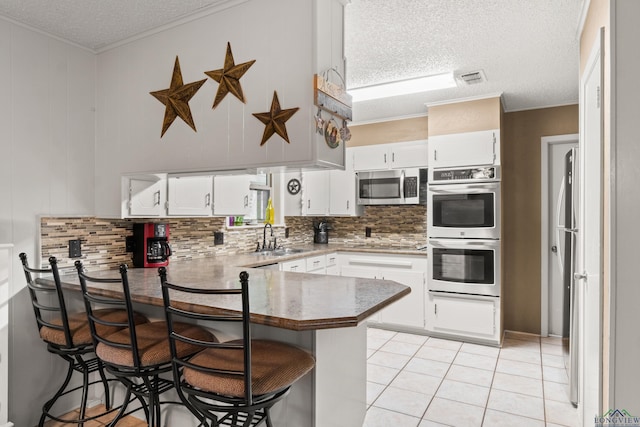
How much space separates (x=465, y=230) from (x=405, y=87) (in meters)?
1.56

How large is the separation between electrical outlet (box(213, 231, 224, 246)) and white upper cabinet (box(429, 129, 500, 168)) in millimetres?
2314

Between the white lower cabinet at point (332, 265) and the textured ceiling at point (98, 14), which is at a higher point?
the textured ceiling at point (98, 14)

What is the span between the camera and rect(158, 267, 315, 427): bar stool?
1.39 m

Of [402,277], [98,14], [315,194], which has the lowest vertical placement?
[402,277]

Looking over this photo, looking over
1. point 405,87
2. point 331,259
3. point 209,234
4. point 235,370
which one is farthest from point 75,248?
point 405,87

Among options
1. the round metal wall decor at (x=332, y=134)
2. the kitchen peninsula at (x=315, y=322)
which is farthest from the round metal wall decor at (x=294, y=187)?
the round metal wall decor at (x=332, y=134)

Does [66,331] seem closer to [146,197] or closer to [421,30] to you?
[146,197]

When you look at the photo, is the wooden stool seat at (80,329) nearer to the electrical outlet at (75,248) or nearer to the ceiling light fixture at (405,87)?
the electrical outlet at (75,248)

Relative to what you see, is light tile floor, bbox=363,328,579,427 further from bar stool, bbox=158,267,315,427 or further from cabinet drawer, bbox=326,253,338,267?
bar stool, bbox=158,267,315,427

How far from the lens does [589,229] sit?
6.89 feet

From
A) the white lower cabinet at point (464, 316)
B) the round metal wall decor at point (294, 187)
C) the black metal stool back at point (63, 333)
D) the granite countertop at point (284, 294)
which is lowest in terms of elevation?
the white lower cabinet at point (464, 316)

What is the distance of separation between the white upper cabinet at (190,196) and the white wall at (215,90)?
37 centimetres

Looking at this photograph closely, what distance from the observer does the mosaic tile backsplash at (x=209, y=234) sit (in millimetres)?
2623

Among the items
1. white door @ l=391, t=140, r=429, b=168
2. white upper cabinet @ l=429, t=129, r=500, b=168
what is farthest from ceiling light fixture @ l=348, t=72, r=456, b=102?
white door @ l=391, t=140, r=429, b=168
